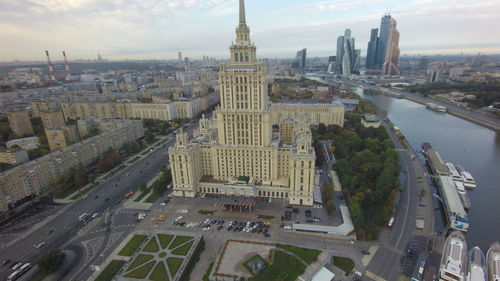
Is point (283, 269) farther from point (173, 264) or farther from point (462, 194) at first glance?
point (462, 194)

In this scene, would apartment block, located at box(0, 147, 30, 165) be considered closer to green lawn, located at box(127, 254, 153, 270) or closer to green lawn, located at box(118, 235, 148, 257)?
green lawn, located at box(118, 235, 148, 257)

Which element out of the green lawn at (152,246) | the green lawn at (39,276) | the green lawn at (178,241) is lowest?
the green lawn at (39,276)

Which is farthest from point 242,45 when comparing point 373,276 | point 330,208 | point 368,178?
point 373,276

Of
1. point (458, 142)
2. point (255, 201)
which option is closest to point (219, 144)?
point (255, 201)

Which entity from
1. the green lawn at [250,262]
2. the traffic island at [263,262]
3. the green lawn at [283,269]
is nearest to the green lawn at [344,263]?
the traffic island at [263,262]

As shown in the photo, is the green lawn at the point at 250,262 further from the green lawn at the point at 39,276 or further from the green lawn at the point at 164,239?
Result: the green lawn at the point at 39,276

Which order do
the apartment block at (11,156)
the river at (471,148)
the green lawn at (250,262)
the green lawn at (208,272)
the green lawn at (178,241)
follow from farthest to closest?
the apartment block at (11,156), the river at (471,148), the green lawn at (178,241), the green lawn at (250,262), the green lawn at (208,272)

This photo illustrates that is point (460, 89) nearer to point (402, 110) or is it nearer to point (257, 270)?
point (402, 110)
